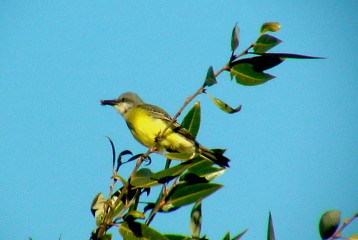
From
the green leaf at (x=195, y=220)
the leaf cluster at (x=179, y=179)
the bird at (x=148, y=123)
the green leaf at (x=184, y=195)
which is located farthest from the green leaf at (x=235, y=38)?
the bird at (x=148, y=123)


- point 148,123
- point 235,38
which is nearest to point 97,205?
point 235,38

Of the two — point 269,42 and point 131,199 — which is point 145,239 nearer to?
point 131,199

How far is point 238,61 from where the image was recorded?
2.85 metres

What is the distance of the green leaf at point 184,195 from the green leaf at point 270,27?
3.17 ft

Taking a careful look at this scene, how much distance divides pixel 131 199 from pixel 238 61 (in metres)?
1.12

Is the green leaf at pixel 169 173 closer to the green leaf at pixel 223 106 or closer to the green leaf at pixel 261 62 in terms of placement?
the green leaf at pixel 223 106

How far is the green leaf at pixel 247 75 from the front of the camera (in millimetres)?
2871

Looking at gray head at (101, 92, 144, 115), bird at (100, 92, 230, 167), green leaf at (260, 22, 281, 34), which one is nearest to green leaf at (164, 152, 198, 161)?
green leaf at (260, 22, 281, 34)

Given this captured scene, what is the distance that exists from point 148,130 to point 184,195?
160 inches

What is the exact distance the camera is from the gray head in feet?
26.8

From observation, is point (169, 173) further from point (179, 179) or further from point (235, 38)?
point (235, 38)

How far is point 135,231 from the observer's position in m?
2.69

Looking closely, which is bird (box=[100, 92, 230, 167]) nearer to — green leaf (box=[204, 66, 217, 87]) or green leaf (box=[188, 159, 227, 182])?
green leaf (box=[188, 159, 227, 182])

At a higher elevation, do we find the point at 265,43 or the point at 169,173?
the point at 265,43
